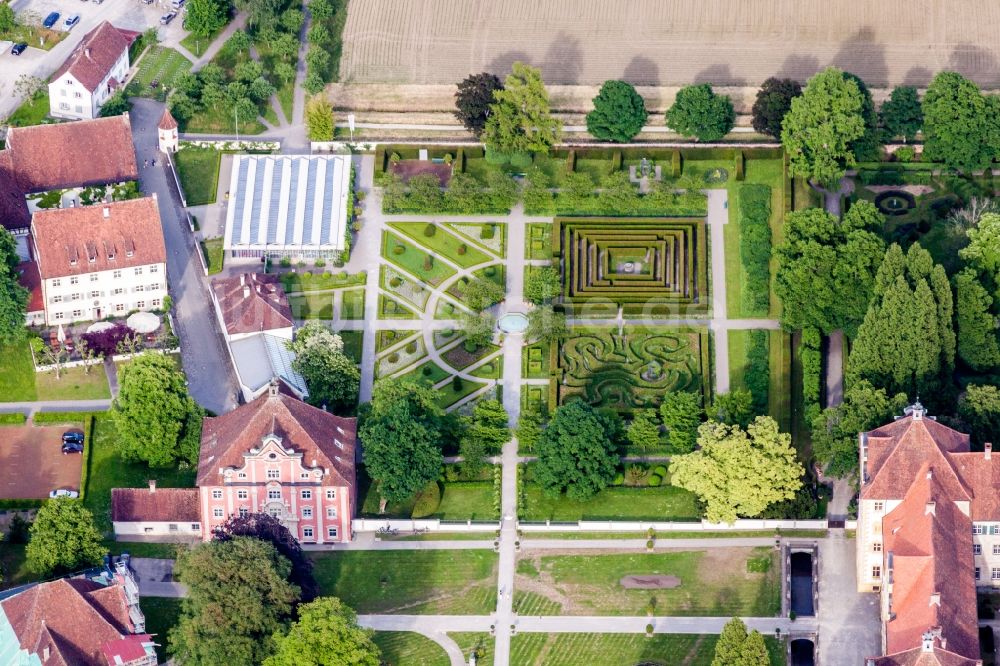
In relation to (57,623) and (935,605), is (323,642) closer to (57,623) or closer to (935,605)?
(57,623)

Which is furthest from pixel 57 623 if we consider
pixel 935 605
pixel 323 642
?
pixel 935 605

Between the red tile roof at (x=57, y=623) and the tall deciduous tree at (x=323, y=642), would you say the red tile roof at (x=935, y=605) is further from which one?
the red tile roof at (x=57, y=623)

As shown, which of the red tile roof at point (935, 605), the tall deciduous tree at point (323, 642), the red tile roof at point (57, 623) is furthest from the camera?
the red tile roof at point (57, 623)

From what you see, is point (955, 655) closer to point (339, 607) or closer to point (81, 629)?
point (339, 607)

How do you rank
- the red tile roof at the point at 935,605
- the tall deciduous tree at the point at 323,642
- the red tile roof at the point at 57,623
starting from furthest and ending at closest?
the red tile roof at the point at 57,623 < the tall deciduous tree at the point at 323,642 < the red tile roof at the point at 935,605

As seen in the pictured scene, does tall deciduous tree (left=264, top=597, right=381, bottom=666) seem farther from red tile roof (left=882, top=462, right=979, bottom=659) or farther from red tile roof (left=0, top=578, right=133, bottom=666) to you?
red tile roof (left=882, top=462, right=979, bottom=659)

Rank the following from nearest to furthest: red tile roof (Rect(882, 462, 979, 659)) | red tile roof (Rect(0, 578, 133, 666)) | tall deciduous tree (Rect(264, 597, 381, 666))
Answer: red tile roof (Rect(882, 462, 979, 659)) < tall deciduous tree (Rect(264, 597, 381, 666)) < red tile roof (Rect(0, 578, 133, 666))

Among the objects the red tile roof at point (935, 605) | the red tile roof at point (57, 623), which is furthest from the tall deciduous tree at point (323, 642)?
the red tile roof at point (935, 605)

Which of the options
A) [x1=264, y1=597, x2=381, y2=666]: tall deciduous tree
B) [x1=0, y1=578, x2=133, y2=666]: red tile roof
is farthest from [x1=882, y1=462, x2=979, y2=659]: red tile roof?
[x1=0, y1=578, x2=133, y2=666]: red tile roof
